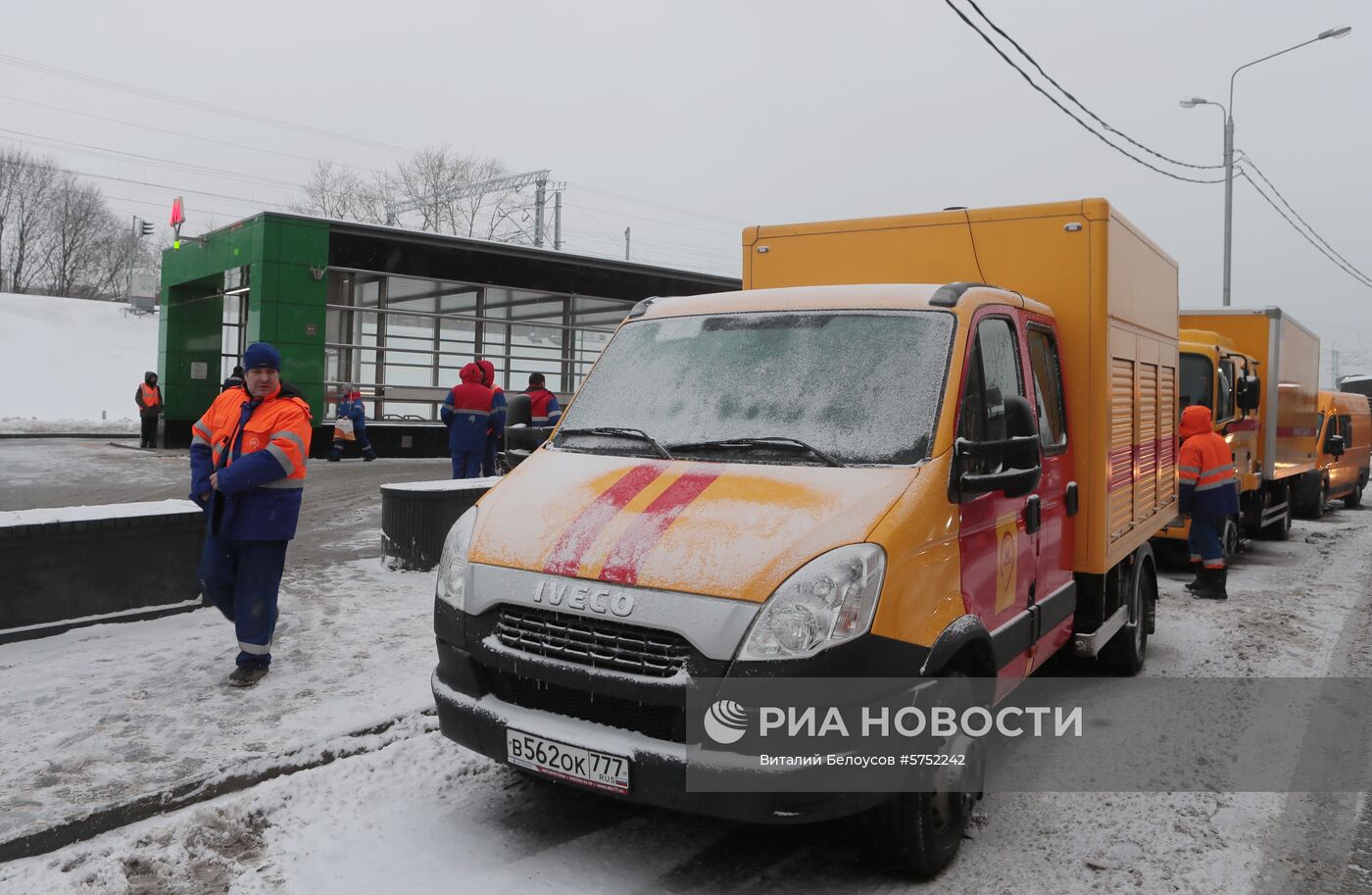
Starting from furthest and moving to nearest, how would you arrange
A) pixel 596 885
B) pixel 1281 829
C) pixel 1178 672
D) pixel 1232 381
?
pixel 1232 381
pixel 1178 672
pixel 1281 829
pixel 596 885

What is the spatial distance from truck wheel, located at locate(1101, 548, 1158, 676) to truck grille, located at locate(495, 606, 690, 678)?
404cm

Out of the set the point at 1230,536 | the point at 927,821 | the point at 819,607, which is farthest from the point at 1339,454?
the point at 819,607

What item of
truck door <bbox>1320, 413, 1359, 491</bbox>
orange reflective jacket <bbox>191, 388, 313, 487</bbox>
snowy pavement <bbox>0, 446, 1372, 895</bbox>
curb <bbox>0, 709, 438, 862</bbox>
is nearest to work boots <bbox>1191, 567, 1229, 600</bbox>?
snowy pavement <bbox>0, 446, 1372, 895</bbox>

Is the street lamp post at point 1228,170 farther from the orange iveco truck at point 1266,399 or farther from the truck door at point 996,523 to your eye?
the truck door at point 996,523

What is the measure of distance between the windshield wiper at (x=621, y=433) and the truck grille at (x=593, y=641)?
859mm

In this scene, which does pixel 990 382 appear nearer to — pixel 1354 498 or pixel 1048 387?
pixel 1048 387

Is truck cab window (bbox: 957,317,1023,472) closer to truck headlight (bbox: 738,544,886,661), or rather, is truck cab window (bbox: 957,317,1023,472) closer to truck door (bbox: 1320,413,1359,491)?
truck headlight (bbox: 738,544,886,661)

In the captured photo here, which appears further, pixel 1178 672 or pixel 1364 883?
pixel 1178 672

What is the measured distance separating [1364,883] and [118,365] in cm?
5178

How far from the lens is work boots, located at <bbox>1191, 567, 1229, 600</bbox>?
916 centimetres

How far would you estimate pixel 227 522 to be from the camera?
5.34m

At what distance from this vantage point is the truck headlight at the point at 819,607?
3.06m

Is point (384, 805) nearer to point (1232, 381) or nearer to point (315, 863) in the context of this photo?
point (315, 863)

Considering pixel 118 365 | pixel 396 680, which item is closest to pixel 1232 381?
pixel 396 680
